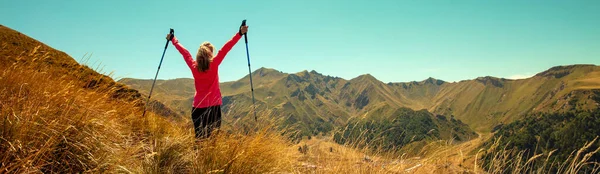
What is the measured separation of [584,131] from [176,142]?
27269 cm

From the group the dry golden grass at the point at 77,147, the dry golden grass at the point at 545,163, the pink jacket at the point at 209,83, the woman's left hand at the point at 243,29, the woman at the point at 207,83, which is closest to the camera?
the dry golden grass at the point at 77,147

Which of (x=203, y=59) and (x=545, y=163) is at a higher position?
(x=203, y=59)

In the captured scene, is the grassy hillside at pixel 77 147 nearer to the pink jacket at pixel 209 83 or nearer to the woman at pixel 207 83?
the woman at pixel 207 83

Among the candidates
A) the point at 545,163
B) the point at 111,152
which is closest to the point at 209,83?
the point at 111,152

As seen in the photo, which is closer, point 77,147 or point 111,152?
point 77,147

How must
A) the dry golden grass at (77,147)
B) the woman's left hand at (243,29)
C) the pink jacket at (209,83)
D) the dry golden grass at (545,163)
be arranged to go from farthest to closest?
the woman's left hand at (243,29) → the pink jacket at (209,83) → the dry golden grass at (545,163) → the dry golden grass at (77,147)

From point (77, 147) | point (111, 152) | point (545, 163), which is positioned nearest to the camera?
point (545, 163)

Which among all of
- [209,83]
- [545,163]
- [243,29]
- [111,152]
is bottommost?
[545,163]

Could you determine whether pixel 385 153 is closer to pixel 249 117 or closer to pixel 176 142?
pixel 249 117

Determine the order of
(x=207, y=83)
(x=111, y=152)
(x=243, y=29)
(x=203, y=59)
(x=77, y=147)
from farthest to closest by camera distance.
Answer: (x=243, y=29) < (x=207, y=83) < (x=203, y=59) < (x=111, y=152) < (x=77, y=147)

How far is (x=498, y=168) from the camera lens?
3551 millimetres

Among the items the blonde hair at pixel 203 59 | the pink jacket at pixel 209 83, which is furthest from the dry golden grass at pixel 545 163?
the blonde hair at pixel 203 59

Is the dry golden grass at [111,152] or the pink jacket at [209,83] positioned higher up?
the pink jacket at [209,83]

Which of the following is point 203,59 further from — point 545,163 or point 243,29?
point 545,163
